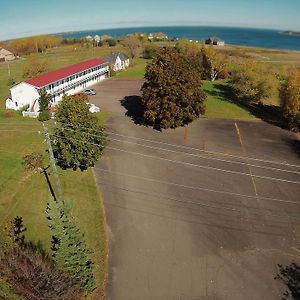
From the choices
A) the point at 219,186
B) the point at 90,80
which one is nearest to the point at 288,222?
the point at 219,186

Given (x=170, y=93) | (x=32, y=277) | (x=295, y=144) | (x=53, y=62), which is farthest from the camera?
(x=53, y=62)

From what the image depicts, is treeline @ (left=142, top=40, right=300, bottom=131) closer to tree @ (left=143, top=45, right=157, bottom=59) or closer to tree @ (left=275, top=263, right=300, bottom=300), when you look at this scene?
tree @ (left=275, top=263, right=300, bottom=300)

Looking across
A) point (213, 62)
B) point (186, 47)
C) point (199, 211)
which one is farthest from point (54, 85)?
point (186, 47)

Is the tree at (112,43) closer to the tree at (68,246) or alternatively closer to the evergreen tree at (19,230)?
the evergreen tree at (19,230)

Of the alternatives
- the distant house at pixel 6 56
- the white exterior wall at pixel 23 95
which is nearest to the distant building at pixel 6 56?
the distant house at pixel 6 56

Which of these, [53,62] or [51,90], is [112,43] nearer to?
[53,62]

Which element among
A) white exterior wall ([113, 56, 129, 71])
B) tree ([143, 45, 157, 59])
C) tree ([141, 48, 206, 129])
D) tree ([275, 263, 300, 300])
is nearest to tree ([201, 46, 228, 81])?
white exterior wall ([113, 56, 129, 71])

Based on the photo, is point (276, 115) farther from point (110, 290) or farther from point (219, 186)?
point (110, 290)
